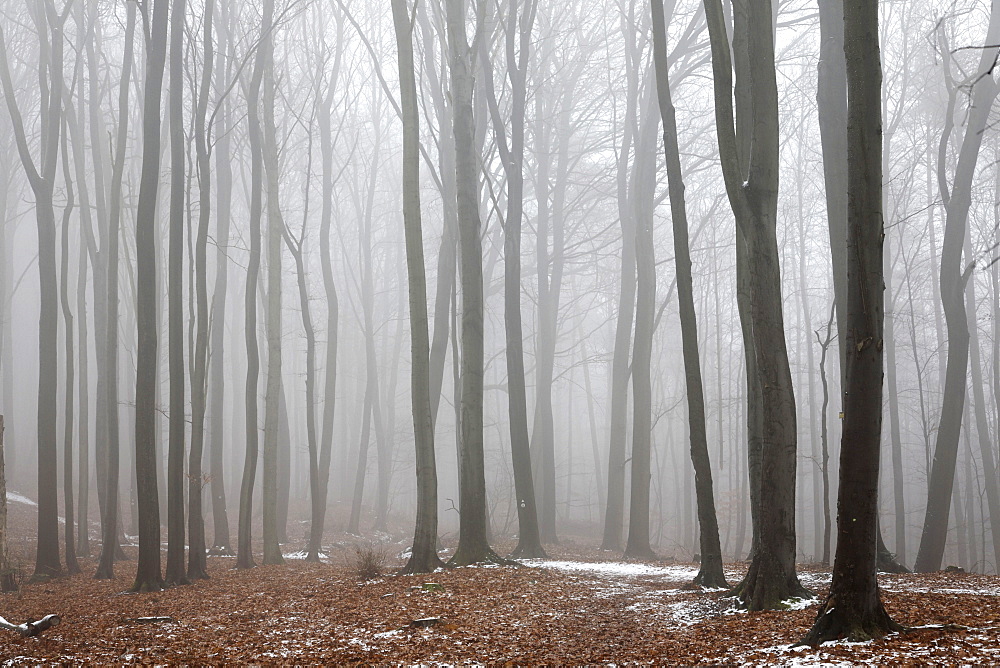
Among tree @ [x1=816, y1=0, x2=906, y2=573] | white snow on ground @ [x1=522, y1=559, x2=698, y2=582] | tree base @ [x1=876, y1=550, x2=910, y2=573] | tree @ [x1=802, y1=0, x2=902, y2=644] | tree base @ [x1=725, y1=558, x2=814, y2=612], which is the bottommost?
white snow on ground @ [x1=522, y1=559, x2=698, y2=582]

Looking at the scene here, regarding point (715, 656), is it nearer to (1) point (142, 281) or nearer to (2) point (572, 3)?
(1) point (142, 281)

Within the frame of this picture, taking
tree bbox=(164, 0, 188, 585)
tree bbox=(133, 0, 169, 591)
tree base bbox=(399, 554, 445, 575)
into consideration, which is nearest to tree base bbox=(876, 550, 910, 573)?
tree base bbox=(399, 554, 445, 575)

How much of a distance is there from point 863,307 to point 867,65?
1614mm

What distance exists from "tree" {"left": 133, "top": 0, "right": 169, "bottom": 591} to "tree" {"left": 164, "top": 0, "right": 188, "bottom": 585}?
8.5 inches

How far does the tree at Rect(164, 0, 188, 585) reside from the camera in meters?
9.64

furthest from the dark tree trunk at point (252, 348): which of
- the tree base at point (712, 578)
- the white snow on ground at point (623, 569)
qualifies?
the tree base at point (712, 578)

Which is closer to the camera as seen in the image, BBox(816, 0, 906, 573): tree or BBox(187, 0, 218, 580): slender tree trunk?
BBox(816, 0, 906, 573): tree

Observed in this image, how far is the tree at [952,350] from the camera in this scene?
32.9 ft

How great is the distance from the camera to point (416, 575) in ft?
31.1

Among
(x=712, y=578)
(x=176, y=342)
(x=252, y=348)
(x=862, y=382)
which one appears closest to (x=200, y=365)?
(x=176, y=342)

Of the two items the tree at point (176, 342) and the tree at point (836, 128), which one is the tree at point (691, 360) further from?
the tree at point (176, 342)

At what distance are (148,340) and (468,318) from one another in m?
4.40

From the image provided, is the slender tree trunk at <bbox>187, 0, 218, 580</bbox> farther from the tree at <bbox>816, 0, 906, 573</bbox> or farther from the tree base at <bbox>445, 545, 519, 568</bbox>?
the tree at <bbox>816, 0, 906, 573</bbox>

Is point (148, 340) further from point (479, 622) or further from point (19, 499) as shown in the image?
point (19, 499)
